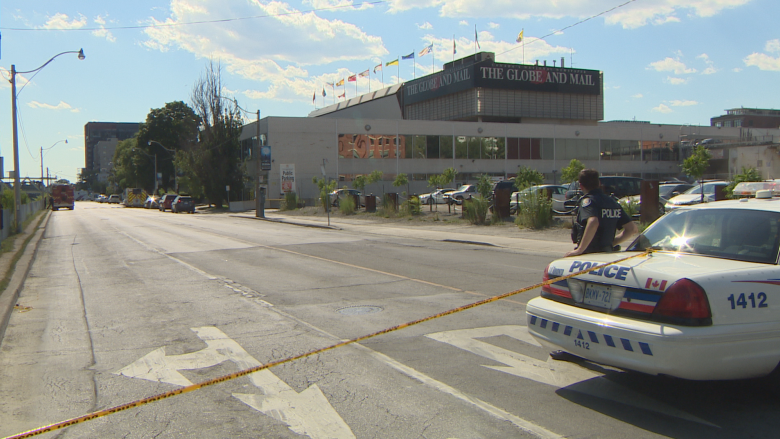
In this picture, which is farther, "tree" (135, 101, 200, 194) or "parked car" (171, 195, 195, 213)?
"tree" (135, 101, 200, 194)

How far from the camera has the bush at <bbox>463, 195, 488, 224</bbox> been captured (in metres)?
25.5

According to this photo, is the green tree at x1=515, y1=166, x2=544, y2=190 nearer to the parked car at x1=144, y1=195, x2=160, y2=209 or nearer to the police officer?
the police officer

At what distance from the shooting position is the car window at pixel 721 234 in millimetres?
4554

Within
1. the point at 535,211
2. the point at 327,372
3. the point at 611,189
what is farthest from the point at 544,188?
the point at 327,372

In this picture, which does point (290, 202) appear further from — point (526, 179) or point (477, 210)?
point (477, 210)

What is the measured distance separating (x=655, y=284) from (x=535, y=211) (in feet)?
60.3

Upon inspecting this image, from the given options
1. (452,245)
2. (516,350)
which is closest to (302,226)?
(452,245)

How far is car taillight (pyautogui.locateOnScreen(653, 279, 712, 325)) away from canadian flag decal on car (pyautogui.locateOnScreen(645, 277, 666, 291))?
5 centimetres

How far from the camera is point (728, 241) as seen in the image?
478 centimetres

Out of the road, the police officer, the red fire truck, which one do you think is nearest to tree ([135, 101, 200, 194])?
the red fire truck

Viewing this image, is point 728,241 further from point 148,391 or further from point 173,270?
point 173,270

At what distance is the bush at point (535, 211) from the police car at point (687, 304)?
17.2 metres

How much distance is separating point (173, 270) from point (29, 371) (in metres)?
7.58

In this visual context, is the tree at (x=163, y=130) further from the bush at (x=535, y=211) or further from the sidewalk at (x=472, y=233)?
the bush at (x=535, y=211)
